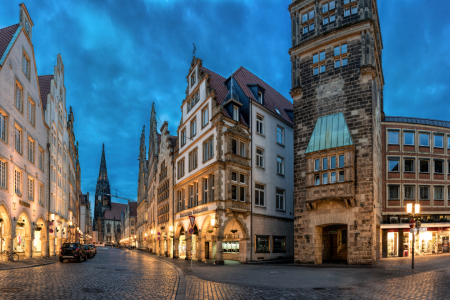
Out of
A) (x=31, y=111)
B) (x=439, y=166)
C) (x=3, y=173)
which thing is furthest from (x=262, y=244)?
(x=31, y=111)

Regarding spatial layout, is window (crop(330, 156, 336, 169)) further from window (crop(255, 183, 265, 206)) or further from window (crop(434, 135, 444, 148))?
window (crop(434, 135, 444, 148))

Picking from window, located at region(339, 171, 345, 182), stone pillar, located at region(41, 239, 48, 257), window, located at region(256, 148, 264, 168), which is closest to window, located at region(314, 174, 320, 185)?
window, located at region(339, 171, 345, 182)

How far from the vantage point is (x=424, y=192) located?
3500cm

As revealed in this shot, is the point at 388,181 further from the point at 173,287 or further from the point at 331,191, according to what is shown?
the point at 173,287

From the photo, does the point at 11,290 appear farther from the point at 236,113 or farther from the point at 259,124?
the point at 259,124

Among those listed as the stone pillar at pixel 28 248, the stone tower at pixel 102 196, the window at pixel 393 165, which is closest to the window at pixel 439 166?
A: the window at pixel 393 165

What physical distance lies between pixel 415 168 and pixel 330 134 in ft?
40.1

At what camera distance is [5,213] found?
25.8m

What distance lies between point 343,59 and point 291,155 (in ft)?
44.3

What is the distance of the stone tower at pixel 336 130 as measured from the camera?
26516 millimetres

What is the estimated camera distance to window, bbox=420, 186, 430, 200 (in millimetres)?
34844

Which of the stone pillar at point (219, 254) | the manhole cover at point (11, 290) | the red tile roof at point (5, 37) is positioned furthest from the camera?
the stone pillar at point (219, 254)

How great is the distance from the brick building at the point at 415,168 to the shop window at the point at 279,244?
31.8ft

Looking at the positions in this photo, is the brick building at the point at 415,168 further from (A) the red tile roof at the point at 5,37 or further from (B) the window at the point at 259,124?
(A) the red tile roof at the point at 5,37
